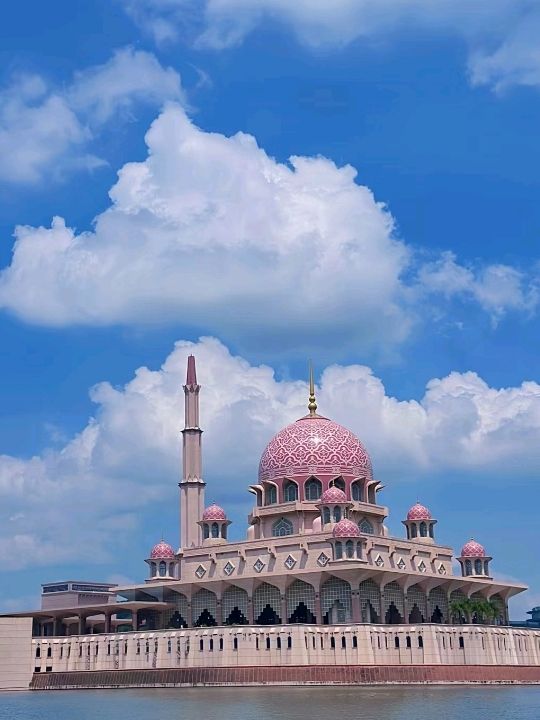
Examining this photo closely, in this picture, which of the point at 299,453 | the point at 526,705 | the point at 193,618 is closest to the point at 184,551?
the point at 193,618

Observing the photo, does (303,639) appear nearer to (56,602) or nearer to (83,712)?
(83,712)

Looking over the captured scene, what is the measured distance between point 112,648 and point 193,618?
20.5 feet

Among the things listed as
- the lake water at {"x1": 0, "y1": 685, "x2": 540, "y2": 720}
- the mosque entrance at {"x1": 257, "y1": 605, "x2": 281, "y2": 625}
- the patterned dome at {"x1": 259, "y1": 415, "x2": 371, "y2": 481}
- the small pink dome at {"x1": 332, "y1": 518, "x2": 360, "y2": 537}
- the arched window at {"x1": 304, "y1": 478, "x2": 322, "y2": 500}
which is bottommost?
the lake water at {"x1": 0, "y1": 685, "x2": 540, "y2": 720}

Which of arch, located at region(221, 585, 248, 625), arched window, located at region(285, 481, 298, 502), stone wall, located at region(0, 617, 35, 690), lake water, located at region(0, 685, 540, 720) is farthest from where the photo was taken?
arched window, located at region(285, 481, 298, 502)

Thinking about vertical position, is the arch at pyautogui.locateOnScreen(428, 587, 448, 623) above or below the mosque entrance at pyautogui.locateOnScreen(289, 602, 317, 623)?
above

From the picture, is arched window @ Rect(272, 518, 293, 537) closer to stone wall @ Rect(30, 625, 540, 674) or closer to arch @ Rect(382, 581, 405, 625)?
arch @ Rect(382, 581, 405, 625)

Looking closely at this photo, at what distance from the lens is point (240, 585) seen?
2704 inches

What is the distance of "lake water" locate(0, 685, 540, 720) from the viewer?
3894cm

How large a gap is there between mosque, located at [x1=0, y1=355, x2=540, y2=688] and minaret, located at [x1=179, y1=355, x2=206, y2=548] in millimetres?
102

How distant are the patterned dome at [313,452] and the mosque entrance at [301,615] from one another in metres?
9.58

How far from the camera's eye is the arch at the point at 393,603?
67.8 meters

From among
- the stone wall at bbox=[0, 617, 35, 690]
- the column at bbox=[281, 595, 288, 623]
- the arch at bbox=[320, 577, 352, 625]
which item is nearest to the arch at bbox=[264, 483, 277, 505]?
the column at bbox=[281, 595, 288, 623]

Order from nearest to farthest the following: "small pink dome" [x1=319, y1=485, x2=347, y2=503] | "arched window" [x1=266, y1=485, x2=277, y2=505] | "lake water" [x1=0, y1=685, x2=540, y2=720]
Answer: "lake water" [x1=0, y1=685, x2=540, y2=720] < "small pink dome" [x1=319, y1=485, x2=347, y2=503] < "arched window" [x1=266, y1=485, x2=277, y2=505]

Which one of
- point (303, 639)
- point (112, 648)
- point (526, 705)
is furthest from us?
point (112, 648)
